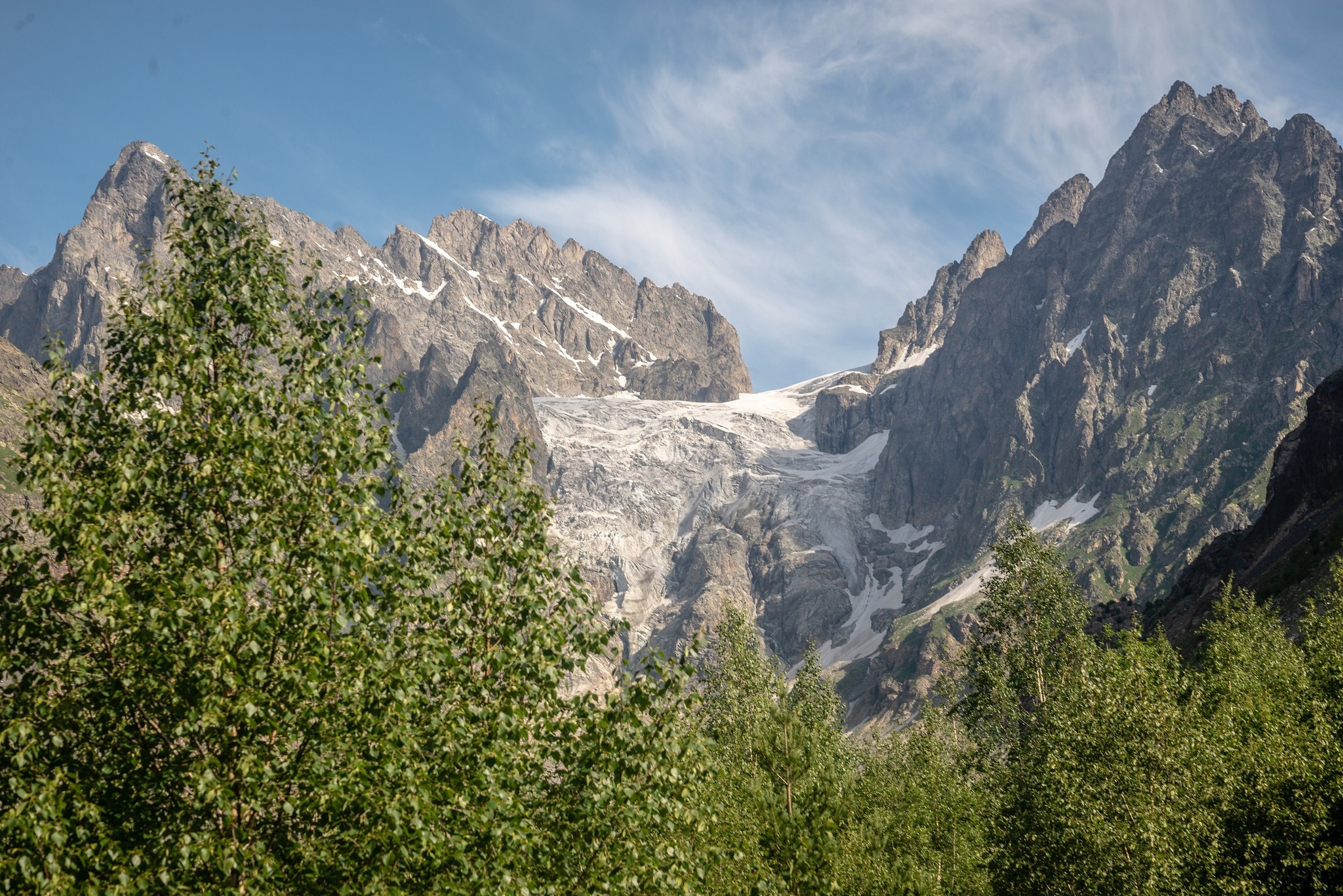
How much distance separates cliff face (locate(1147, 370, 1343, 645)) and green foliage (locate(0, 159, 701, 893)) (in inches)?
5401

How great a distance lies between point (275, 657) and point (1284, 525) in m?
180

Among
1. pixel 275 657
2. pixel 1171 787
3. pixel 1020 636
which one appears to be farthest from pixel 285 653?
pixel 1020 636

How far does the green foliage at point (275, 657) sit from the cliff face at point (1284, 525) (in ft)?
450

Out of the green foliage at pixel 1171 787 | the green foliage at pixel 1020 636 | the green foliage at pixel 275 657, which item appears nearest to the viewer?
the green foliage at pixel 275 657

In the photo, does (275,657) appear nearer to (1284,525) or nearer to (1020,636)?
(1020,636)

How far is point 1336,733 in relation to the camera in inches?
1368

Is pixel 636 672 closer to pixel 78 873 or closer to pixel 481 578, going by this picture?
pixel 481 578

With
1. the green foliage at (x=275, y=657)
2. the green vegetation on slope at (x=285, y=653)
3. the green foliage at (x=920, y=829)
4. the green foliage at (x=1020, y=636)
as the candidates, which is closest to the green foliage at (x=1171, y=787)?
the green foliage at (x=920, y=829)

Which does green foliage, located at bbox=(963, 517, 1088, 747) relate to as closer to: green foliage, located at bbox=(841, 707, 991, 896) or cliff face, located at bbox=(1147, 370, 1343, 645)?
green foliage, located at bbox=(841, 707, 991, 896)

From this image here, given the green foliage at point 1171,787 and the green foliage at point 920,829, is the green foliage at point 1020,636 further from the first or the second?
the green foliage at point 1171,787

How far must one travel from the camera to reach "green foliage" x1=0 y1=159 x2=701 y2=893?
499 inches

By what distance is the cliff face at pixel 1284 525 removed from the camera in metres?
139

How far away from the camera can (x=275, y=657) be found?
14031 mm

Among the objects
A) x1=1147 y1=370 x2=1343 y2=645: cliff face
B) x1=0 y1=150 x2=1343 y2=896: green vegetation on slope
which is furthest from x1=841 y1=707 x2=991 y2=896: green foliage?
x1=1147 y1=370 x2=1343 y2=645: cliff face
